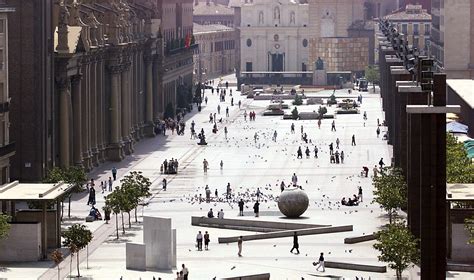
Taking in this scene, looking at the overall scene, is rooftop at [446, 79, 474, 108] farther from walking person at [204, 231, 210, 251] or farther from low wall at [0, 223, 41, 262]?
low wall at [0, 223, 41, 262]

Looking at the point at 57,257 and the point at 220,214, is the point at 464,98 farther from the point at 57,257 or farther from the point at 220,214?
the point at 57,257

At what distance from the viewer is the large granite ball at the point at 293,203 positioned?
344 feet

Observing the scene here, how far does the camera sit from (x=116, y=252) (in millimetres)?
93688

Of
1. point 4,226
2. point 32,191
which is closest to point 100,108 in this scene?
point 32,191

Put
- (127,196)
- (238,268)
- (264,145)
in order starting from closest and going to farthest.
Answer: (238,268), (127,196), (264,145)

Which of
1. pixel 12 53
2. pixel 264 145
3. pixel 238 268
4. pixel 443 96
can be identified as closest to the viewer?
pixel 443 96

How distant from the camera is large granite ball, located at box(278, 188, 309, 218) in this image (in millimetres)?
Answer: 104875

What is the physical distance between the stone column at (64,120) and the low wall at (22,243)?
3121 centimetres

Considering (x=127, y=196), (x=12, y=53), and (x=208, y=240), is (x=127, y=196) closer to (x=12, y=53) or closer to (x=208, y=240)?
(x=208, y=240)

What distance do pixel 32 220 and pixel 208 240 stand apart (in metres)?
9.74

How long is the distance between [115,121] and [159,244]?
54.8 metres

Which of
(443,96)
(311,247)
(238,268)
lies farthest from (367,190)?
(443,96)

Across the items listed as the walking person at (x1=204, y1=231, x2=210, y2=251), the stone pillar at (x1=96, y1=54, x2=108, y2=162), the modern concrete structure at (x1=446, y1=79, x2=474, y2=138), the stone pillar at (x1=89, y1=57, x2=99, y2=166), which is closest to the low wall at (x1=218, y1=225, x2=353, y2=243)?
the walking person at (x1=204, y1=231, x2=210, y2=251)

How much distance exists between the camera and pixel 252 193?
121625 millimetres
